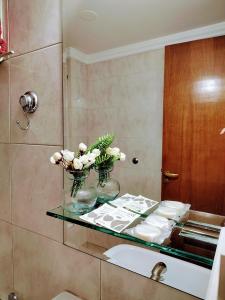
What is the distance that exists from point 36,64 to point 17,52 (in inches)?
5.7

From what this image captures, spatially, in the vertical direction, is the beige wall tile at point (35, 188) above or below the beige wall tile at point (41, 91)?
below

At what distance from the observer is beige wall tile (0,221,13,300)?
41.6 inches

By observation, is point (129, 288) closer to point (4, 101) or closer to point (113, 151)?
point (113, 151)

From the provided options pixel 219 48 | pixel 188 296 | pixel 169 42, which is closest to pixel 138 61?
pixel 169 42

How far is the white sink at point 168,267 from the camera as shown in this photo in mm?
602

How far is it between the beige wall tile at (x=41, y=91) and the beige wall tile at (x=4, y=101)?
40 mm

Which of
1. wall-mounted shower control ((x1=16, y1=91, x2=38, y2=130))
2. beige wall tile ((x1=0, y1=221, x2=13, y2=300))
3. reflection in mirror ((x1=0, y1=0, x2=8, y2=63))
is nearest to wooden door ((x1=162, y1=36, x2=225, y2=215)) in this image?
wall-mounted shower control ((x1=16, y1=91, x2=38, y2=130))

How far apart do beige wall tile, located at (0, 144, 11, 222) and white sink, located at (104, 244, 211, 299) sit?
573mm

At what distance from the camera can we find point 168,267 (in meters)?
0.66

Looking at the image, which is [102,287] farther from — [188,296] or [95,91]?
[95,91]

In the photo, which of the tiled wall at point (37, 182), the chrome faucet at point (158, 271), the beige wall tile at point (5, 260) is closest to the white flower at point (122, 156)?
the tiled wall at point (37, 182)

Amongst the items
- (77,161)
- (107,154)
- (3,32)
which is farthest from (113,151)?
(3,32)

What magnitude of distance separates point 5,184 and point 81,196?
0.53 meters

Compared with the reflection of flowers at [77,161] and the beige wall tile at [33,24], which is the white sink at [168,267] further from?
the beige wall tile at [33,24]
